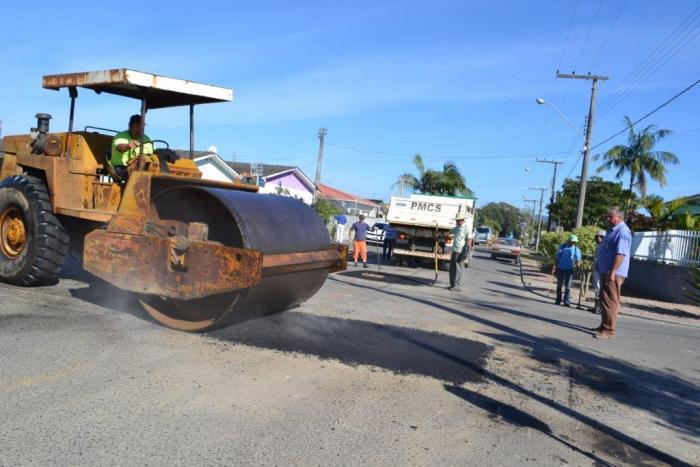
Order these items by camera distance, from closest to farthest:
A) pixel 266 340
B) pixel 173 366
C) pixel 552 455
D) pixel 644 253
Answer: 1. pixel 552 455
2. pixel 173 366
3. pixel 266 340
4. pixel 644 253

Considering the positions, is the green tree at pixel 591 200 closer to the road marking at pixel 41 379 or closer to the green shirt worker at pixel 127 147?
the green shirt worker at pixel 127 147

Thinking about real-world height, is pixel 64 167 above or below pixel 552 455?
above

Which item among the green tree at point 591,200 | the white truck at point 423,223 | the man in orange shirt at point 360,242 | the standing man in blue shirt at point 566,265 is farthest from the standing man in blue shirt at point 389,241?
the green tree at point 591,200

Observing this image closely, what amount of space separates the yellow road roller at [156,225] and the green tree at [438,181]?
3862cm

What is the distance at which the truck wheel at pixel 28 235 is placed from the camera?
6824 mm

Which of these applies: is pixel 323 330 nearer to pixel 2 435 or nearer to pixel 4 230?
pixel 2 435

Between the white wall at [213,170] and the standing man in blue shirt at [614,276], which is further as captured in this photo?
the white wall at [213,170]

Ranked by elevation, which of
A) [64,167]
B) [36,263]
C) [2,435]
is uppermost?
[64,167]

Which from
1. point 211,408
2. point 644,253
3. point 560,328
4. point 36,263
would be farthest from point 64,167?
point 644,253

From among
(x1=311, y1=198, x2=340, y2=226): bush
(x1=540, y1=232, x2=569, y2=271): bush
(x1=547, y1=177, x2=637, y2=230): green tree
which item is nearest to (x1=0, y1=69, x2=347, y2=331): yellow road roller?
(x1=540, y1=232, x2=569, y2=271): bush

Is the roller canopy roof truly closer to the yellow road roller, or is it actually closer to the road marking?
the yellow road roller

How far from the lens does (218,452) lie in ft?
11.0

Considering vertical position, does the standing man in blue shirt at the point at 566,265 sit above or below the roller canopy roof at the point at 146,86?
below

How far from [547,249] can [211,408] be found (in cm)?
2386
